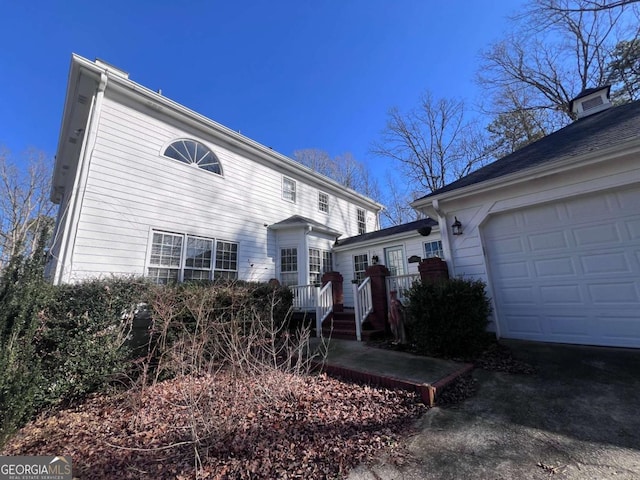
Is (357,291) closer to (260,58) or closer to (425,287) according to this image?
(425,287)

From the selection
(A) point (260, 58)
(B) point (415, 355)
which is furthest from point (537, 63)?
(B) point (415, 355)

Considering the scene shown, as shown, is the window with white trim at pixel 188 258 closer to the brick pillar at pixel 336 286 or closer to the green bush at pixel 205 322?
the green bush at pixel 205 322

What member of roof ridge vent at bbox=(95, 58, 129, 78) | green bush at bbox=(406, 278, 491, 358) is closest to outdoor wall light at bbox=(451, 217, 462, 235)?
green bush at bbox=(406, 278, 491, 358)

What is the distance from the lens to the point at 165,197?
7.35 metres

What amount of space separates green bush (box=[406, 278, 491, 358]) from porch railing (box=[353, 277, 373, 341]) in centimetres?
176

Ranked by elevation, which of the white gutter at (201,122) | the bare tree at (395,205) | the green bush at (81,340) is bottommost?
the green bush at (81,340)

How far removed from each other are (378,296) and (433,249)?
4.09 metres

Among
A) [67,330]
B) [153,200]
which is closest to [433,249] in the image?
[153,200]

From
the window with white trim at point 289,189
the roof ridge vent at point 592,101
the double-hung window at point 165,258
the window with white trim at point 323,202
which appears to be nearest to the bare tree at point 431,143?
the window with white trim at point 323,202

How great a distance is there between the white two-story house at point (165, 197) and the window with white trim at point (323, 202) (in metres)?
1.74

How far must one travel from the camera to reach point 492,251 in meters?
5.48

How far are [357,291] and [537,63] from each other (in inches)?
725

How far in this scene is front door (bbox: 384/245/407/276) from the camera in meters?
10.3

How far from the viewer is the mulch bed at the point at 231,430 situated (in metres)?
2.32
